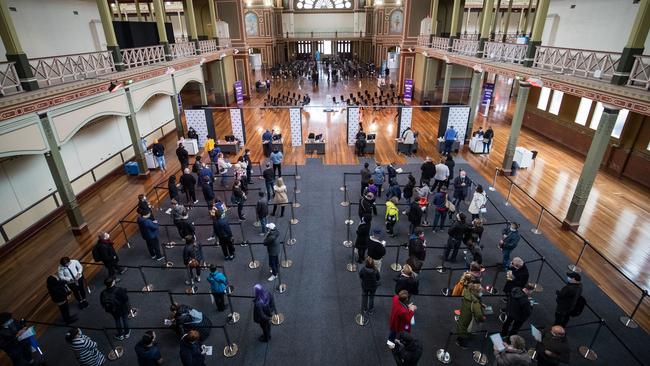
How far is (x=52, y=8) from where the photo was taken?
1410 centimetres

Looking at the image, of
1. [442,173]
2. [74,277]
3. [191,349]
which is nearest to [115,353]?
[74,277]

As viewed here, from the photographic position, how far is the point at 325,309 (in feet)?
26.0

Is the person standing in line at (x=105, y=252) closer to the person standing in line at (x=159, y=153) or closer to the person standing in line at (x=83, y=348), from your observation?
the person standing in line at (x=83, y=348)

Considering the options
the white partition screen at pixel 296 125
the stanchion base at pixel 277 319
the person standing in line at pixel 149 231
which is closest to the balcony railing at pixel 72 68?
the person standing in line at pixel 149 231

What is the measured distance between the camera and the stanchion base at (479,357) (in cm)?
663

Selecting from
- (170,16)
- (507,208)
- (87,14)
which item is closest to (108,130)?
(87,14)

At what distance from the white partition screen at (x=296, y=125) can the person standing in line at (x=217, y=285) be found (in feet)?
35.7

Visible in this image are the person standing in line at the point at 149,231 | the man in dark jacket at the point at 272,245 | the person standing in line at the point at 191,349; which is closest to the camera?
the person standing in line at the point at 191,349

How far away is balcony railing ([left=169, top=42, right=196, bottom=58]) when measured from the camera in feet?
58.3

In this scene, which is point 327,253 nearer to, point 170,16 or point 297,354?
point 297,354

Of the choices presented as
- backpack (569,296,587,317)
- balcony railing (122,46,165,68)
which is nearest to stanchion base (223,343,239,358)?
backpack (569,296,587,317)

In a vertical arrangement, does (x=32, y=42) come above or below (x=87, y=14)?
below

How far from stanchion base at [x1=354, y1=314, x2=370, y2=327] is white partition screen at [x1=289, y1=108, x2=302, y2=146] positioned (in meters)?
11.4

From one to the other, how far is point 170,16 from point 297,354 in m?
37.1
